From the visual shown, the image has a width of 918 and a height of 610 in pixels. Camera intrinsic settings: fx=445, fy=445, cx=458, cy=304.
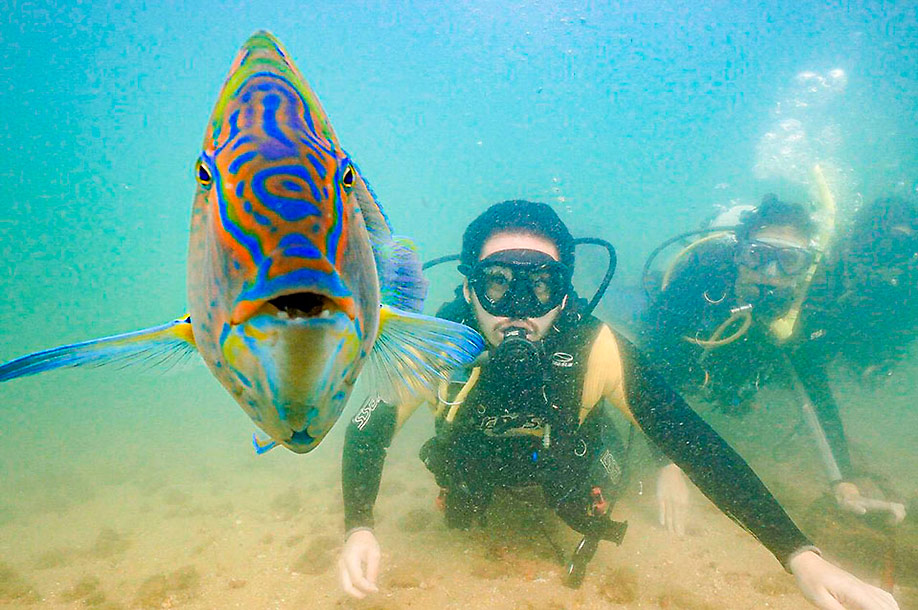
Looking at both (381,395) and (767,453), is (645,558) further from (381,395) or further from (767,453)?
(767,453)

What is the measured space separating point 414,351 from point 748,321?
6559mm

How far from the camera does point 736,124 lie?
50688 millimetres

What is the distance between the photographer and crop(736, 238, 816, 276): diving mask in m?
6.59

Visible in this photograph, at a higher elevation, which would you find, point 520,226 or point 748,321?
point 520,226

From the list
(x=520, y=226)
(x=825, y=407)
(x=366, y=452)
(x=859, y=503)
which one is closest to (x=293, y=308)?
(x=366, y=452)

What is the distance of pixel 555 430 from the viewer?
3.73m

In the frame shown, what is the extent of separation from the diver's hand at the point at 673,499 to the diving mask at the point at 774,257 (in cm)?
386

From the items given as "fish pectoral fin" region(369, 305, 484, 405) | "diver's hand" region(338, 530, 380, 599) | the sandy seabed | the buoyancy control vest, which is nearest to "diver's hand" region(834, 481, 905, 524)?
the sandy seabed

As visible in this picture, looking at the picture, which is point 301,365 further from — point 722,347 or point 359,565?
point 722,347

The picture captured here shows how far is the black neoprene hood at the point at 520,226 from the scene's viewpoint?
161 inches

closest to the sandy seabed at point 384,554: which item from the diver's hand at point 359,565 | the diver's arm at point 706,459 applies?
the diver's hand at point 359,565

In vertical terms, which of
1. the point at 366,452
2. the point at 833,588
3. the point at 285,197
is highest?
the point at 285,197

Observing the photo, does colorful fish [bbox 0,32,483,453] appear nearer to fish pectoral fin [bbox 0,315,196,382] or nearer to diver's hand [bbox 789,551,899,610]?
fish pectoral fin [bbox 0,315,196,382]

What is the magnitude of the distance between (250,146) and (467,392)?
10.8 feet
